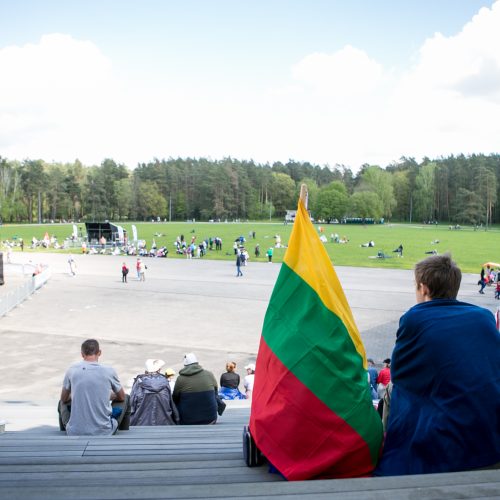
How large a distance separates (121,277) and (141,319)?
12.8 m

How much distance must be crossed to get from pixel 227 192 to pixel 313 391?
421ft

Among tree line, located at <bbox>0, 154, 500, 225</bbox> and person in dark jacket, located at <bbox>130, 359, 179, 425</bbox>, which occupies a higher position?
tree line, located at <bbox>0, 154, 500, 225</bbox>

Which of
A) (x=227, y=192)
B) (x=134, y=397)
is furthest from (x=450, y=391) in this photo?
(x=227, y=192)

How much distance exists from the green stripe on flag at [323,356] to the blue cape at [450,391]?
236 mm

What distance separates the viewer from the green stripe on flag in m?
2.82

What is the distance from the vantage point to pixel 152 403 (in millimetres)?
6555

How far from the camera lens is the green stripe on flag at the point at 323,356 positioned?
2.82 m

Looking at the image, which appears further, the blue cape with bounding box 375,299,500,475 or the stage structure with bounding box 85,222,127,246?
the stage structure with bounding box 85,222,127,246

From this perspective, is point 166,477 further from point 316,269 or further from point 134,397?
point 134,397

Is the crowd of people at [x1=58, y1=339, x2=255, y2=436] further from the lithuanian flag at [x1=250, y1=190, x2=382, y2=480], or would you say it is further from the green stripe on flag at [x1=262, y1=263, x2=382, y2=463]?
the green stripe on flag at [x1=262, y1=263, x2=382, y2=463]

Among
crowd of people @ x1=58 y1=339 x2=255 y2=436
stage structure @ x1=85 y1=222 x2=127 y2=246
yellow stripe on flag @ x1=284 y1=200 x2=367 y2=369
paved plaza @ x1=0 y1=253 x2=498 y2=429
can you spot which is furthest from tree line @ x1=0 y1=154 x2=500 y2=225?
yellow stripe on flag @ x1=284 y1=200 x2=367 y2=369

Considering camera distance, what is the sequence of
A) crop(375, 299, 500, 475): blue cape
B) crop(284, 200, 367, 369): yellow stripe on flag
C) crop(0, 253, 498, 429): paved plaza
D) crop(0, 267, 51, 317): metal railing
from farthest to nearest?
crop(0, 267, 51, 317): metal railing < crop(0, 253, 498, 429): paved plaza < crop(284, 200, 367, 369): yellow stripe on flag < crop(375, 299, 500, 475): blue cape

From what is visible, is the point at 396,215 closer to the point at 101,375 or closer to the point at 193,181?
the point at 193,181

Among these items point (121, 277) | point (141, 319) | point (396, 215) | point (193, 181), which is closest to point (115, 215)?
point (193, 181)
